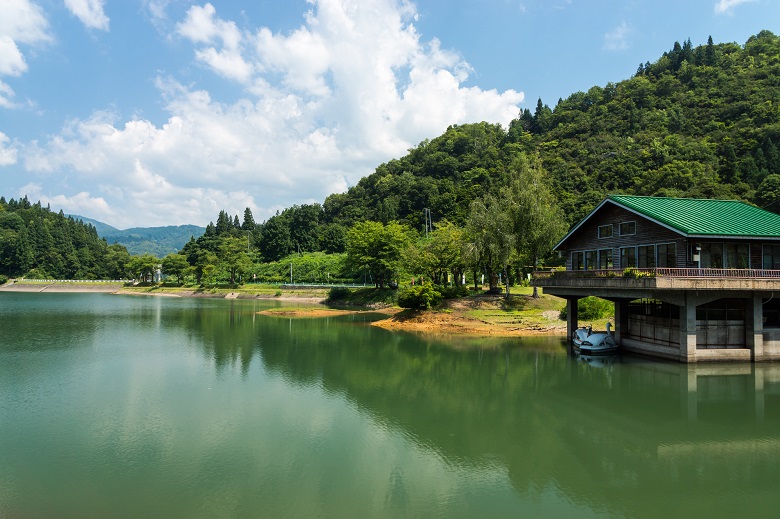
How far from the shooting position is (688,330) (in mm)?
24078

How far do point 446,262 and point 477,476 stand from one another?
43648mm

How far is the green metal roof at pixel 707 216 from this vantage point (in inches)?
968

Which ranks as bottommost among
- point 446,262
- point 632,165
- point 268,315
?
point 268,315

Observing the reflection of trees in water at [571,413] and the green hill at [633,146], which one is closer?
the reflection of trees in water at [571,413]

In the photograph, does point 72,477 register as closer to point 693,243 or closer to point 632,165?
point 693,243

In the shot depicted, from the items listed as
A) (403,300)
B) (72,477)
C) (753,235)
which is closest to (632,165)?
(403,300)

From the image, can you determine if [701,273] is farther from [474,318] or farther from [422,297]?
[422,297]

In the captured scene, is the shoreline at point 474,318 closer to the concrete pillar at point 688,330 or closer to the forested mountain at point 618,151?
the concrete pillar at point 688,330

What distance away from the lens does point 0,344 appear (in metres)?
32.1

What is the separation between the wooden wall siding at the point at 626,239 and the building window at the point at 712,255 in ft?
1.15

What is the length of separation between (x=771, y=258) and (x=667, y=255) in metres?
5.76

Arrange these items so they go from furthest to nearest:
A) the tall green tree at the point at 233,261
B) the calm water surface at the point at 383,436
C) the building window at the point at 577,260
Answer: the tall green tree at the point at 233,261 < the building window at the point at 577,260 < the calm water surface at the point at 383,436

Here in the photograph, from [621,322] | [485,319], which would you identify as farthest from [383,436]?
[485,319]

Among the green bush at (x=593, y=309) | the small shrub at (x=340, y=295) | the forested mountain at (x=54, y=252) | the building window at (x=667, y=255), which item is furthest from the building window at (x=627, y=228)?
the forested mountain at (x=54, y=252)
